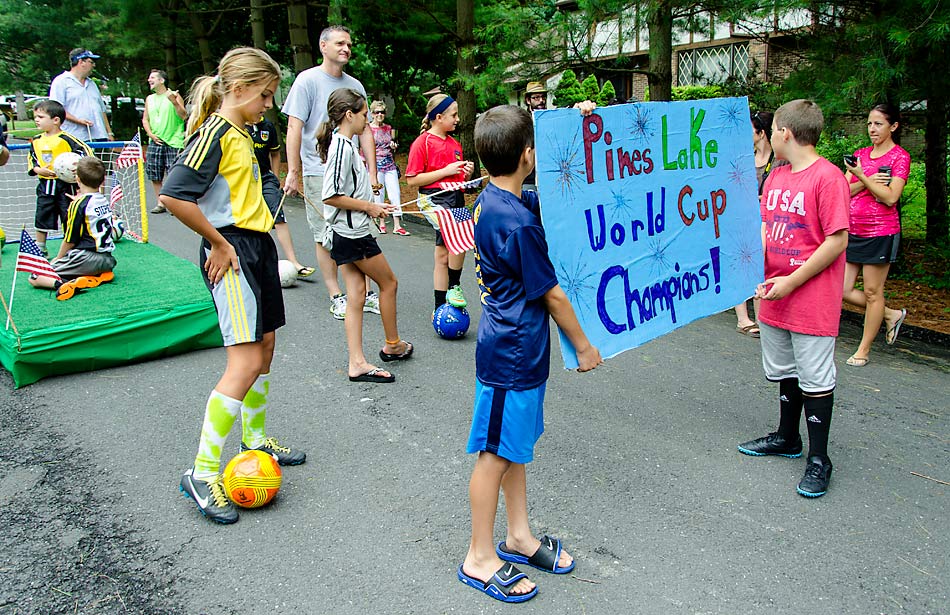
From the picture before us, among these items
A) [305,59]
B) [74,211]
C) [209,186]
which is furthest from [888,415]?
[305,59]

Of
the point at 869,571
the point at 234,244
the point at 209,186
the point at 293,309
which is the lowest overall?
the point at 869,571

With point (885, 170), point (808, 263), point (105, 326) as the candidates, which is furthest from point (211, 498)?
point (885, 170)

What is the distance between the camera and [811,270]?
3666 millimetres

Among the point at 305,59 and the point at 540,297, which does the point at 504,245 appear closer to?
the point at 540,297

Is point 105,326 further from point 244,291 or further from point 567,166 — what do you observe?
point 567,166

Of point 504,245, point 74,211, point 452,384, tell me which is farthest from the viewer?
point 74,211

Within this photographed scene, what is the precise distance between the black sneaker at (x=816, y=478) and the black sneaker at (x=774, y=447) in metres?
0.28

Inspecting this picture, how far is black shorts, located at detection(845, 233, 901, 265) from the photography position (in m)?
5.65

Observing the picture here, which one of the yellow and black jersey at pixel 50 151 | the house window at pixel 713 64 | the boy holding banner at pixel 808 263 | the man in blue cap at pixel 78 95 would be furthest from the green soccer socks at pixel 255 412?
the man in blue cap at pixel 78 95

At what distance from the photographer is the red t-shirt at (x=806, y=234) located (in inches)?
142

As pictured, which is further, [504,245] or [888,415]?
[888,415]

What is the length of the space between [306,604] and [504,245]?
5.08 ft

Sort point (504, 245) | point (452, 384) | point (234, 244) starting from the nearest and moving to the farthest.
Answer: point (504, 245) → point (234, 244) → point (452, 384)

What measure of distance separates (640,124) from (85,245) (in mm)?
5334
